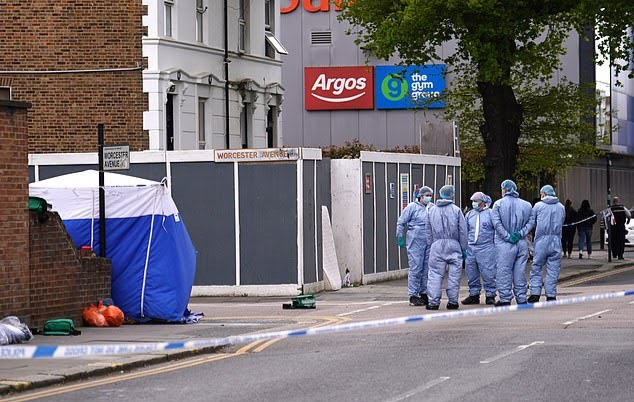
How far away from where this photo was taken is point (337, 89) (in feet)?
189

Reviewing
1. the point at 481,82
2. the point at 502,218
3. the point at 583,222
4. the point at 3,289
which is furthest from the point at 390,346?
the point at 583,222

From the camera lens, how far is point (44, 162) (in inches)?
1052

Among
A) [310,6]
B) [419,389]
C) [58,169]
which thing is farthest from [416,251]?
[310,6]

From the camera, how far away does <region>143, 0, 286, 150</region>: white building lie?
3278 centimetres

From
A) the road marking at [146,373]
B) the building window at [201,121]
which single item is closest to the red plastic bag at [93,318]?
the road marking at [146,373]

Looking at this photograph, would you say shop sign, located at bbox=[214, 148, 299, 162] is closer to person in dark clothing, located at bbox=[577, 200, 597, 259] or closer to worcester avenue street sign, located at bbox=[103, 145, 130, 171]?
worcester avenue street sign, located at bbox=[103, 145, 130, 171]

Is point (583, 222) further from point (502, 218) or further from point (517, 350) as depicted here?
point (517, 350)

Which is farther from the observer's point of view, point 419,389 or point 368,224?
point 368,224

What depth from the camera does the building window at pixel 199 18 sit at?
115 ft

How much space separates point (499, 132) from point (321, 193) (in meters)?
9.63

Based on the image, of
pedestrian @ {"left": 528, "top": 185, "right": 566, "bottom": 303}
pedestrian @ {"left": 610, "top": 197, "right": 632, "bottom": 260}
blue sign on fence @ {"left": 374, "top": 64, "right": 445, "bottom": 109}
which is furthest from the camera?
blue sign on fence @ {"left": 374, "top": 64, "right": 445, "bottom": 109}

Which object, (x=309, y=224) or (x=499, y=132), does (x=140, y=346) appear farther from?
(x=499, y=132)

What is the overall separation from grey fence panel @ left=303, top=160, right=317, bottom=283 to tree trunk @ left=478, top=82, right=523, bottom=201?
10077 millimetres

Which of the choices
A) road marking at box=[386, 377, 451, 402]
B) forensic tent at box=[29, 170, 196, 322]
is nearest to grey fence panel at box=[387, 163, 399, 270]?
forensic tent at box=[29, 170, 196, 322]
